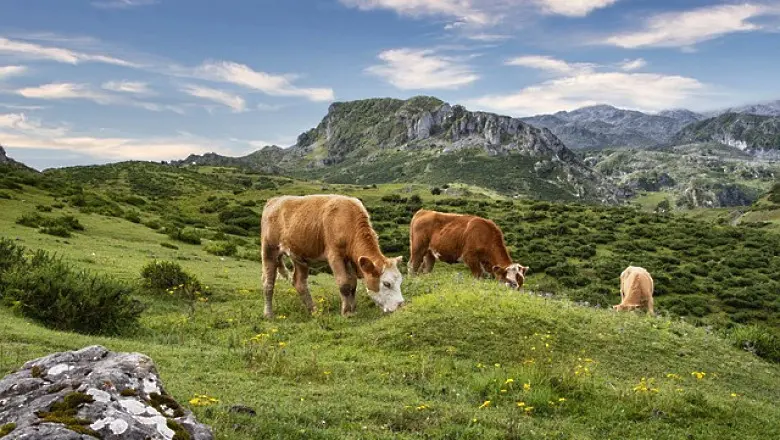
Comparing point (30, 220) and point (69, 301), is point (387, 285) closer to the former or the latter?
point (69, 301)

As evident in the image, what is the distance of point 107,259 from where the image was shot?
2445cm

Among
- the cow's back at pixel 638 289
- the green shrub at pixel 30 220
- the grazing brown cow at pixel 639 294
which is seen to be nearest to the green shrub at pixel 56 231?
the green shrub at pixel 30 220

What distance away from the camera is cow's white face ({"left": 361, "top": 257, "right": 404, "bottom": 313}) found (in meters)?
15.1

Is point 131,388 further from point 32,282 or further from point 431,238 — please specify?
point 431,238

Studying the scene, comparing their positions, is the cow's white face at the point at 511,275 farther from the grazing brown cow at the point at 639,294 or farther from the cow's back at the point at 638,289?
the cow's back at the point at 638,289

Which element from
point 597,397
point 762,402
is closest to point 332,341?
point 597,397

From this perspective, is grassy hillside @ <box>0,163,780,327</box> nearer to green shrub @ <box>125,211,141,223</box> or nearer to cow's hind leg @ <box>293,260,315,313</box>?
green shrub @ <box>125,211,141,223</box>

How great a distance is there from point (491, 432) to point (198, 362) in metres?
5.74

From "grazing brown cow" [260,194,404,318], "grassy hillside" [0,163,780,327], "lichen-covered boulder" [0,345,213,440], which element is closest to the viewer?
"lichen-covered boulder" [0,345,213,440]

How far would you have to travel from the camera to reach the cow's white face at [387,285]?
15109mm

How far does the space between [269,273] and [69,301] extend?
207 inches

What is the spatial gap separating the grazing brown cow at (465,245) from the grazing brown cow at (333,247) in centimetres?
752

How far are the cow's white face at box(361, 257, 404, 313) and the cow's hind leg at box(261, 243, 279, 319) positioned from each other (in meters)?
3.19

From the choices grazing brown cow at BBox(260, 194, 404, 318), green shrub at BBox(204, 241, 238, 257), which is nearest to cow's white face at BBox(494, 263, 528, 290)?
grazing brown cow at BBox(260, 194, 404, 318)
